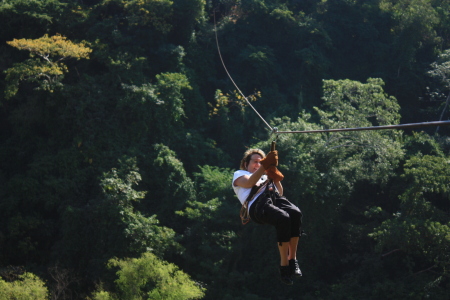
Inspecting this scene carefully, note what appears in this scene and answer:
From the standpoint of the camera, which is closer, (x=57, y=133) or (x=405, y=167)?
(x=405, y=167)

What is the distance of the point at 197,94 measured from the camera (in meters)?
15.4

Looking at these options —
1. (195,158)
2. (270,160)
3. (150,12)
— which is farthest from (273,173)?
(150,12)

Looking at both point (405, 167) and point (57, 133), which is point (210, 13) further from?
point (405, 167)

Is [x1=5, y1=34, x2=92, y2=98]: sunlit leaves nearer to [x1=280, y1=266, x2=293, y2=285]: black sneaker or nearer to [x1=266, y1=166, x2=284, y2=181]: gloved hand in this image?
[x1=266, y1=166, x2=284, y2=181]: gloved hand

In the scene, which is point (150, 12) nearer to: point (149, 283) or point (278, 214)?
point (149, 283)

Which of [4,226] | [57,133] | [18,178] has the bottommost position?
[4,226]

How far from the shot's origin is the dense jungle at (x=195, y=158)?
37.6 feet

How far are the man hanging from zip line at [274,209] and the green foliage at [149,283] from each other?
279 inches

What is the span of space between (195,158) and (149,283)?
169 inches

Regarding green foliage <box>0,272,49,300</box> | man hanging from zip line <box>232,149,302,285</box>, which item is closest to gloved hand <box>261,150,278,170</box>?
man hanging from zip line <box>232,149,302,285</box>

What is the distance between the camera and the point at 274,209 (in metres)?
3.52

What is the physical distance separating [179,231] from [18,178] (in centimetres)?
384

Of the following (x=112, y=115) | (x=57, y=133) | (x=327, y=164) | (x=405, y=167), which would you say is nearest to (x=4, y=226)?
(x=57, y=133)

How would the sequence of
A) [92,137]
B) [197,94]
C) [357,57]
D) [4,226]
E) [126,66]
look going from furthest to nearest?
1. [357,57]
2. [197,94]
3. [126,66]
4. [92,137]
5. [4,226]
